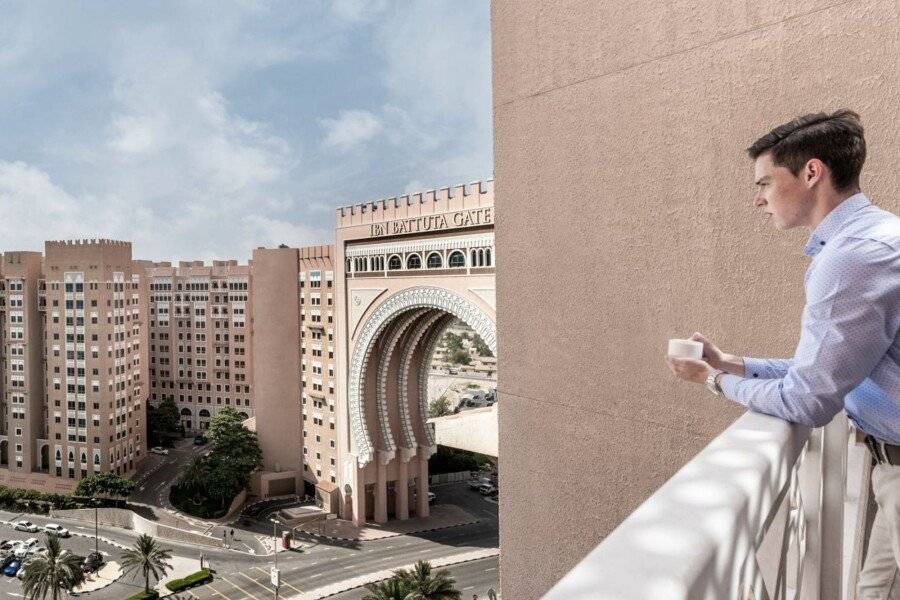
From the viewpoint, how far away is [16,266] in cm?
3005

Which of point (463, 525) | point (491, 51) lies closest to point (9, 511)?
point (463, 525)

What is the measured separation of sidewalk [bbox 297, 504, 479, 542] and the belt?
20.6 metres

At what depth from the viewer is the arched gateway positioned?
668 inches

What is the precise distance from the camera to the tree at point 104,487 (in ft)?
86.0

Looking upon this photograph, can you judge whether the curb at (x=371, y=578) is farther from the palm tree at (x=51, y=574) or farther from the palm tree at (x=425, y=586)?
the palm tree at (x=51, y=574)

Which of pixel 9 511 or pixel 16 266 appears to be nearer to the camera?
pixel 9 511

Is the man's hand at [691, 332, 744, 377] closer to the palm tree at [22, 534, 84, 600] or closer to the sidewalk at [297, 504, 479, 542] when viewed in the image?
the palm tree at [22, 534, 84, 600]

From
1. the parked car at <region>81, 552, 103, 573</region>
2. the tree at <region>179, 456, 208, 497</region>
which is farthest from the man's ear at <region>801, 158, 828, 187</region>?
the tree at <region>179, 456, 208, 497</region>

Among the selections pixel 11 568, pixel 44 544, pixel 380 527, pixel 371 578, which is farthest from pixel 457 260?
pixel 44 544

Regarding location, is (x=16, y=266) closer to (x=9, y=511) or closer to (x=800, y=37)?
(x=9, y=511)

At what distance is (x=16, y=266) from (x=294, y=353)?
15.5 m

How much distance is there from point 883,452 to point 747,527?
579 mm

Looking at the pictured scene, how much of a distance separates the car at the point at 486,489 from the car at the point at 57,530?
1514 centimetres

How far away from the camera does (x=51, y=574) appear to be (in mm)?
16828
